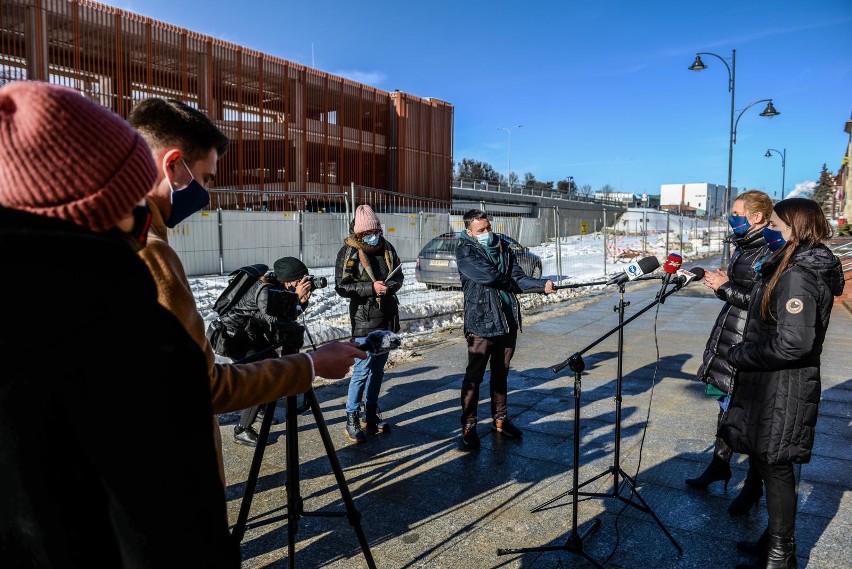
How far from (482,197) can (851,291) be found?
34.6 metres

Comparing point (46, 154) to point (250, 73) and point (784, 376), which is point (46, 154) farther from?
point (250, 73)

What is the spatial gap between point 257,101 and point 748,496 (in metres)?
23.9

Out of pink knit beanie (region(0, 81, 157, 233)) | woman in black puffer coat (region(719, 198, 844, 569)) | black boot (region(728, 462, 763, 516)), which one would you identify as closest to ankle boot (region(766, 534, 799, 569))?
woman in black puffer coat (region(719, 198, 844, 569))

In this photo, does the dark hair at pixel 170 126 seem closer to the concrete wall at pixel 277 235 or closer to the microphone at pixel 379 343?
the microphone at pixel 379 343

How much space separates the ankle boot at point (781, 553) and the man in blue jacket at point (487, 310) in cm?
217

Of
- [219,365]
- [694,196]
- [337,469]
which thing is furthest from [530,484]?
[694,196]

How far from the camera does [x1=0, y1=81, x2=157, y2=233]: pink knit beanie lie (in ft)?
3.31

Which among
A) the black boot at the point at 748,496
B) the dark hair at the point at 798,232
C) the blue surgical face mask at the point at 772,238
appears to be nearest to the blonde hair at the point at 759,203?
the blue surgical face mask at the point at 772,238

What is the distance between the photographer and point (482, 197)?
46031mm

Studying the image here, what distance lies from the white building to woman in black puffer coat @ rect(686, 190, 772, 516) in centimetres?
8207

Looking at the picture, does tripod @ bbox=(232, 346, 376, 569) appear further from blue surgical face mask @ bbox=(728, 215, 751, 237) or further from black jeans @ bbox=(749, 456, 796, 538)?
blue surgical face mask @ bbox=(728, 215, 751, 237)

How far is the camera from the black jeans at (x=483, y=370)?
4723mm

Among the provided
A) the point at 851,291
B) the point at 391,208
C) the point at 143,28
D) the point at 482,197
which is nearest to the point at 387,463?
the point at 851,291

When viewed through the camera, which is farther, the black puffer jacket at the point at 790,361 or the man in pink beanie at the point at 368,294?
the man in pink beanie at the point at 368,294
